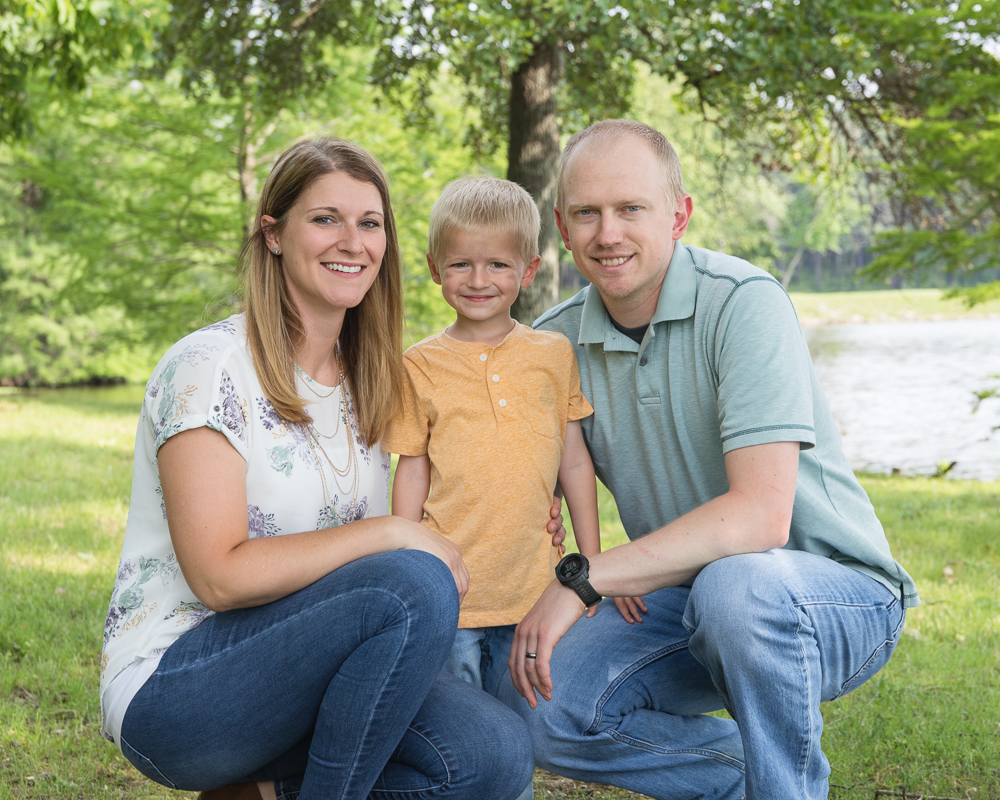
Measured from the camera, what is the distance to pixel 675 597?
2.57m

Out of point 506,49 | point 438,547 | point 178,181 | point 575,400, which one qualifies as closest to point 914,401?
point 506,49

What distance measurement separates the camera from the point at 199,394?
6.50 feet

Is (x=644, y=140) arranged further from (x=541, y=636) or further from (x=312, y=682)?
(x=312, y=682)

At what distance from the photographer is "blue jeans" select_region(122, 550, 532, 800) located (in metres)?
1.89

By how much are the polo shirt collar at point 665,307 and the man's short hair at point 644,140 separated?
165 millimetres

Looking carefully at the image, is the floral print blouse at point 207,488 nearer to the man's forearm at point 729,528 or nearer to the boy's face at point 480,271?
the boy's face at point 480,271

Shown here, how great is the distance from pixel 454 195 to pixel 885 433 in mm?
10607

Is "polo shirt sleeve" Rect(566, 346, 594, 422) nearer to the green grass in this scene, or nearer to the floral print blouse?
the floral print blouse

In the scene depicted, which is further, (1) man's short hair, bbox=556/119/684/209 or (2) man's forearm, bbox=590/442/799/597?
(1) man's short hair, bbox=556/119/684/209

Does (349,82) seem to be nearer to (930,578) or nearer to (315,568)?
(930,578)

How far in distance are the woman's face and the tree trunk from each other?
5223 mm

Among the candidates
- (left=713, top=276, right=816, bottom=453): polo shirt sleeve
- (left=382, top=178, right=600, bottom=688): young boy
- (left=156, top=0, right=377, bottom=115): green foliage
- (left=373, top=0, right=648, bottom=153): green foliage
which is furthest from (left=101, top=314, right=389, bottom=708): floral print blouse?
(left=156, top=0, right=377, bottom=115): green foliage

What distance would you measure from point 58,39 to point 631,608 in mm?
6471

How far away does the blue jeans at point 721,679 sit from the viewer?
2.01 meters
